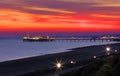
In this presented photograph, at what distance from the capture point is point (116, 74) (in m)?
18.2

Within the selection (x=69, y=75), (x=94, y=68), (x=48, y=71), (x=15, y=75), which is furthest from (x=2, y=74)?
(x=94, y=68)

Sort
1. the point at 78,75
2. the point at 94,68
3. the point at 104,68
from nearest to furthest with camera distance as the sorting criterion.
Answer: the point at 104,68
the point at 94,68
the point at 78,75

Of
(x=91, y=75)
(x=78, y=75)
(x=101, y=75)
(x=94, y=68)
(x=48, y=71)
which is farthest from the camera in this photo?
(x=48, y=71)

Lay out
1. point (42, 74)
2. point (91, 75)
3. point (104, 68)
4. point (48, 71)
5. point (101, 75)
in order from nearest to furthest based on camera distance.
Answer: point (101, 75) → point (104, 68) → point (91, 75) → point (42, 74) → point (48, 71)

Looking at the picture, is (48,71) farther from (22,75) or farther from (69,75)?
(69,75)

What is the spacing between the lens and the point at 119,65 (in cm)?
1945

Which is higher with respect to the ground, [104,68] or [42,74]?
[104,68]

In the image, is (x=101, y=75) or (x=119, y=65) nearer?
(x=101, y=75)

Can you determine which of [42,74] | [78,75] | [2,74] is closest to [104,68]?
[78,75]

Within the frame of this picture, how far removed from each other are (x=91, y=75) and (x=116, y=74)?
562 centimetres

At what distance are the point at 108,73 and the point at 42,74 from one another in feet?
85.5

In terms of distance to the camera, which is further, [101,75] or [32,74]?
[32,74]

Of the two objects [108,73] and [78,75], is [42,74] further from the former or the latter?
[108,73]

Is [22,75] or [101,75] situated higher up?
[101,75]
